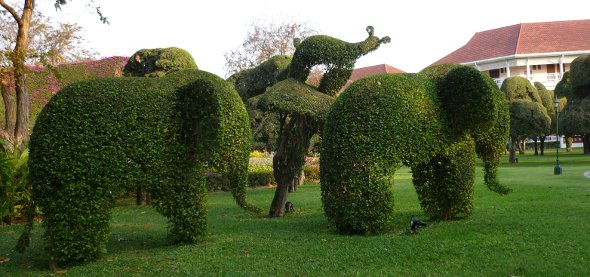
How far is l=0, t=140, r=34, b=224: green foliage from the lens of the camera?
1077 centimetres

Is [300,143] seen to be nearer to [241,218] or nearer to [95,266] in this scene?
[241,218]

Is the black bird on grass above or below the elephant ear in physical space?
below

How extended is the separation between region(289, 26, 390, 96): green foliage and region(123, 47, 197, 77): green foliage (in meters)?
5.03

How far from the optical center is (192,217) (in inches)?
291

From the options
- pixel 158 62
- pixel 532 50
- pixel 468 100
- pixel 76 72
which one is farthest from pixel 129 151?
pixel 532 50

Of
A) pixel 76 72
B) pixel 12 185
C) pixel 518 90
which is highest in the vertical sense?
pixel 76 72

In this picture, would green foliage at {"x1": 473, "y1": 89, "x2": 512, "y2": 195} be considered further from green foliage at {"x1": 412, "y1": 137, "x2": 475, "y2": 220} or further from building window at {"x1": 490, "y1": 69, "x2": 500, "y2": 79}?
building window at {"x1": 490, "y1": 69, "x2": 500, "y2": 79}

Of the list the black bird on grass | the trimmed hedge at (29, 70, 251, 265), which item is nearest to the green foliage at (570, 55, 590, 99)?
the black bird on grass

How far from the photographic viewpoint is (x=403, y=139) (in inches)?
309

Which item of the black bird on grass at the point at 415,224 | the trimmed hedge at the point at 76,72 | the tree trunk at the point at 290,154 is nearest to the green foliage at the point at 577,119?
the tree trunk at the point at 290,154

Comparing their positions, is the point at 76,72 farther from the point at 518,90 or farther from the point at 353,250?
the point at 518,90

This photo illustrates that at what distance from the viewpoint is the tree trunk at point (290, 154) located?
1103 centimetres

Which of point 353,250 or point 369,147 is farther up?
point 369,147

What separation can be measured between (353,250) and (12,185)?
26.6 ft
